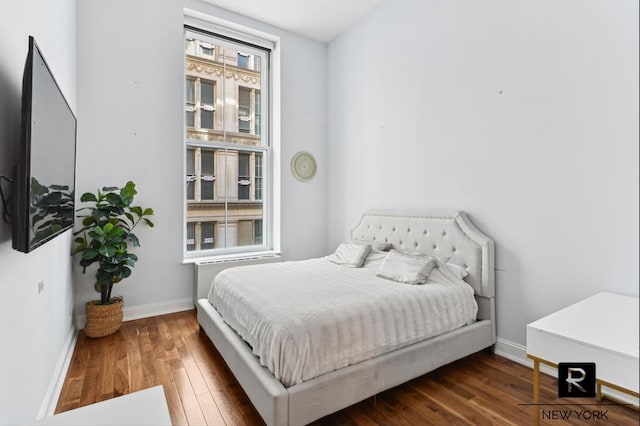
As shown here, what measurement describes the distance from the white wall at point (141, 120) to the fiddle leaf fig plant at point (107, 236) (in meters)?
0.23

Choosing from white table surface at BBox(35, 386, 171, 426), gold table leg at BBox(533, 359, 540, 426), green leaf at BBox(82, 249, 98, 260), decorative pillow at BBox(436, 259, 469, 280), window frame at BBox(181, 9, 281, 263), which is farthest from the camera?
window frame at BBox(181, 9, 281, 263)

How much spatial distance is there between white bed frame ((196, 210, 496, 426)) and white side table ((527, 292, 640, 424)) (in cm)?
108

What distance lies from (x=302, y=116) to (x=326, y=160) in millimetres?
663

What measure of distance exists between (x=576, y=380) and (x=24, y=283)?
6.23 ft

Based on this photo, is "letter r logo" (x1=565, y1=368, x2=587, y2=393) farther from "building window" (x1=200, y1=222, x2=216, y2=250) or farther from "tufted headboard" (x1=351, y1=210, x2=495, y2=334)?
"building window" (x1=200, y1=222, x2=216, y2=250)

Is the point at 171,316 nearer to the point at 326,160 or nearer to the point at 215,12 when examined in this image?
the point at 326,160

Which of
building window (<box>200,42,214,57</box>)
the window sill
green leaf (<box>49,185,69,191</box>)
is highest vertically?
building window (<box>200,42,214,57</box>)

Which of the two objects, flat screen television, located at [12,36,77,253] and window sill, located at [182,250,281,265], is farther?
window sill, located at [182,250,281,265]

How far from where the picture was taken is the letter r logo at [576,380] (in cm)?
46

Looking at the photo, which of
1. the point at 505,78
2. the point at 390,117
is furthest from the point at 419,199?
the point at 505,78

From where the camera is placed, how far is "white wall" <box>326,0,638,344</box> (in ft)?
1.69

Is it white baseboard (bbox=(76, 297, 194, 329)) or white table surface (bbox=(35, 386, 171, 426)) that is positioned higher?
white table surface (bbox=(35, 386, 171, 426))

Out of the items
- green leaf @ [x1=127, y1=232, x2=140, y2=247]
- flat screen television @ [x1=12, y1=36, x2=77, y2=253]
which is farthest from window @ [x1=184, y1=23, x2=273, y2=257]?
flat screen television @ [x1=12, y1=36, x2=77, y2=253]

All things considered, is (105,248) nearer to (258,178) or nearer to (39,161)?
(39,161)
